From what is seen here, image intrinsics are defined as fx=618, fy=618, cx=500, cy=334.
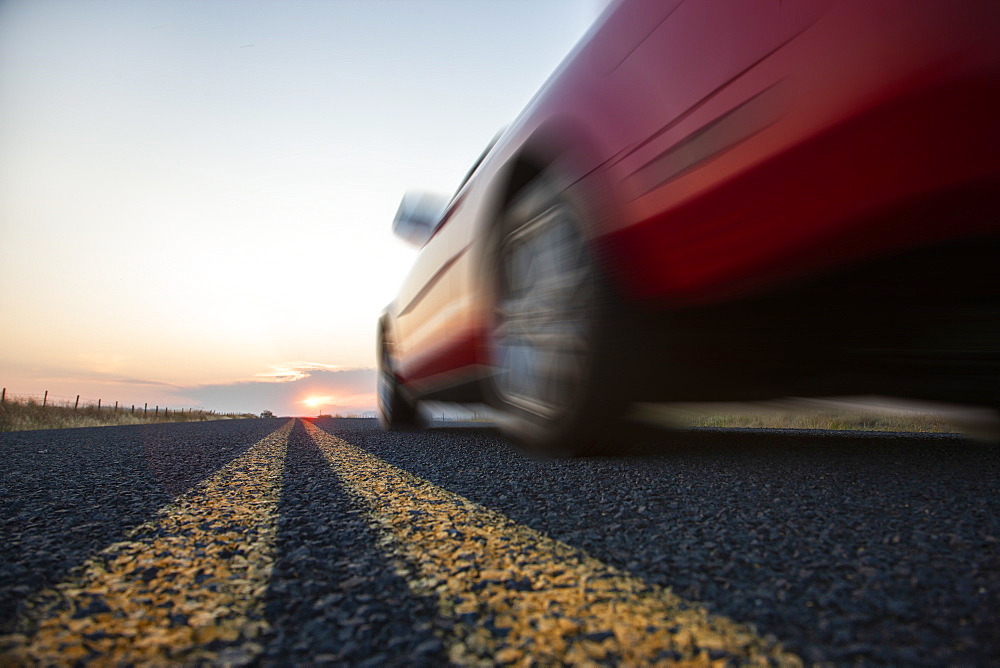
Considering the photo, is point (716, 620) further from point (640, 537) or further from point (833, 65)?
point (833, 65)

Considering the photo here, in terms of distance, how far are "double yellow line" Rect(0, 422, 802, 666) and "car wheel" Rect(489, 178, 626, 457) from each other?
0.95 meters

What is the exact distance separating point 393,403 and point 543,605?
5.72 m

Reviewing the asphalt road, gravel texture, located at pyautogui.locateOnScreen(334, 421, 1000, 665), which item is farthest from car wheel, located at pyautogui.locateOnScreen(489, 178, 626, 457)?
the asphalt road

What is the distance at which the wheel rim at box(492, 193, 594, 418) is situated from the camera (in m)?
2.50

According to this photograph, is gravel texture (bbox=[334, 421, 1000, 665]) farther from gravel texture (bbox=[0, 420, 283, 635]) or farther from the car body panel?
gravel texture (bbox=[0, 420, 283, 635])

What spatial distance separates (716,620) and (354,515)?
3.36 ft

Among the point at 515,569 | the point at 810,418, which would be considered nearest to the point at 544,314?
the point at 515,569

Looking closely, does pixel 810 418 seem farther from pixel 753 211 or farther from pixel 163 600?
pixel 163 600

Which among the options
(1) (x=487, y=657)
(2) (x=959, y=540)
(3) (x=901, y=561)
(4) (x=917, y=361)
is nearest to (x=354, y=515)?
(1) (x=487, y=657)

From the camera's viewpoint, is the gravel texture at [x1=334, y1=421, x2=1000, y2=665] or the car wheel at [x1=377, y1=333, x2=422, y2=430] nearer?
the gravel texture at [x1=334, y1=421, x2=1000, y2=665]

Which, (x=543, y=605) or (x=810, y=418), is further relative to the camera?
(x=810, y=418)

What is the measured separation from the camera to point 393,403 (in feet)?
21.7

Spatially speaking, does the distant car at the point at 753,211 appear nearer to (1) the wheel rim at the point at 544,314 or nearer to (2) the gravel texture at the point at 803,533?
(1) the wheel rim at the point at 544,314

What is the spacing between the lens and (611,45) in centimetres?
213
